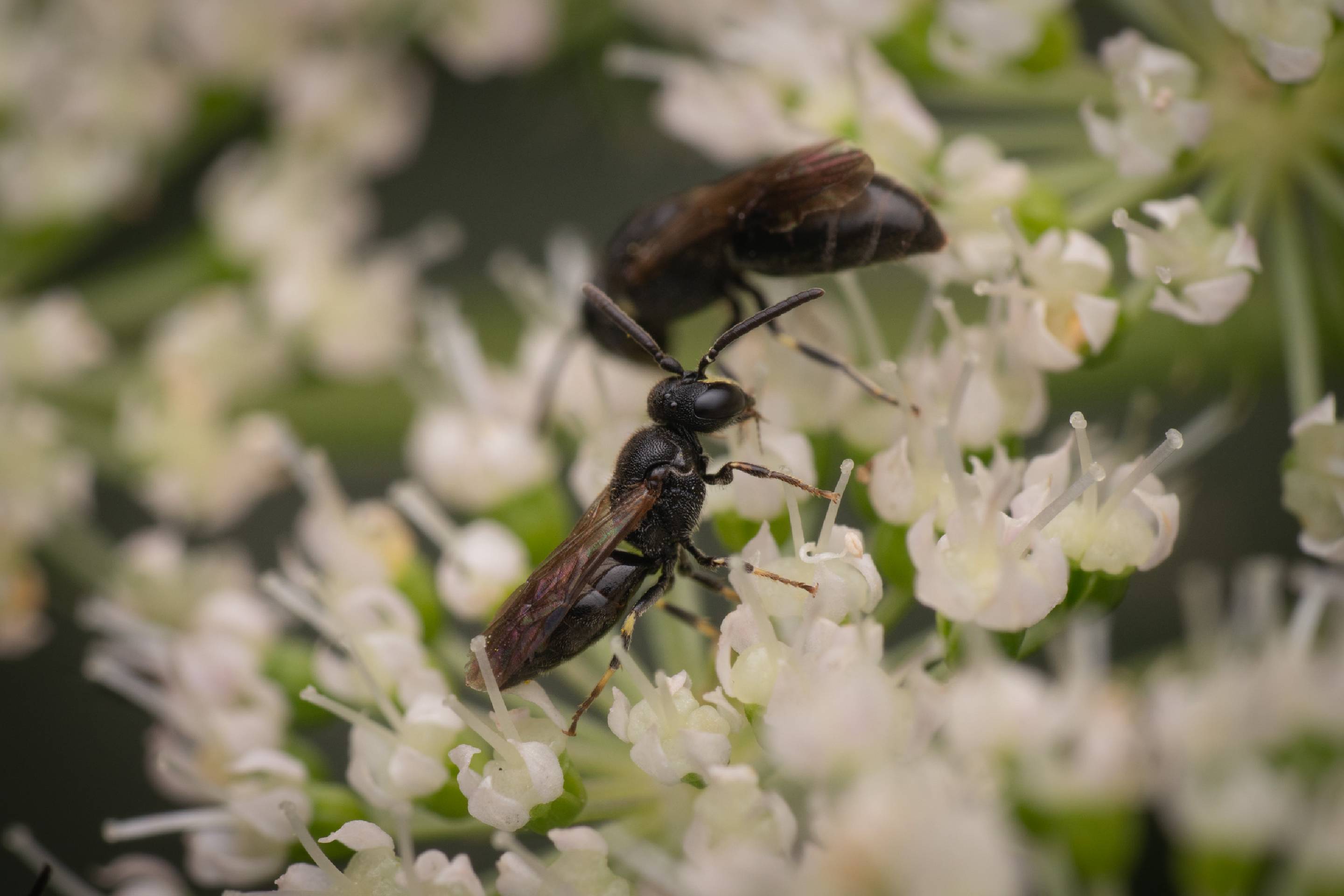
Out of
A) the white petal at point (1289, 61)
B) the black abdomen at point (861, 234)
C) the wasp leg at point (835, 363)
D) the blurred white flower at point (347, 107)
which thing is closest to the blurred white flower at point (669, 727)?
the wasp leg at point (835, 363)

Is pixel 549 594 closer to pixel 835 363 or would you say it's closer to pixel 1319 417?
pixel 835 363

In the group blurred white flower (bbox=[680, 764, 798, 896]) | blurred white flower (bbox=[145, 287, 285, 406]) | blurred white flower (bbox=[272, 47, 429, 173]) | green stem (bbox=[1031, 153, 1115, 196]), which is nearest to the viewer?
blurred white flower (bbox=[680, 764, 798, 896])

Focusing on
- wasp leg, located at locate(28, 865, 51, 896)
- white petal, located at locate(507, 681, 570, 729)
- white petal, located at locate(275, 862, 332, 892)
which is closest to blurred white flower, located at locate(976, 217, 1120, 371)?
white petal, located at locate(507, 681, 570, 729)

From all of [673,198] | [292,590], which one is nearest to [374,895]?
[292,590]

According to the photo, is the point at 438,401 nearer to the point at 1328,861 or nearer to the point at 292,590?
the point at 292,590

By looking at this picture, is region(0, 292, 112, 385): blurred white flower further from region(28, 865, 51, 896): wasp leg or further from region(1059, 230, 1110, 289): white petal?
region(1059, 230, 1110, 289): white petal
